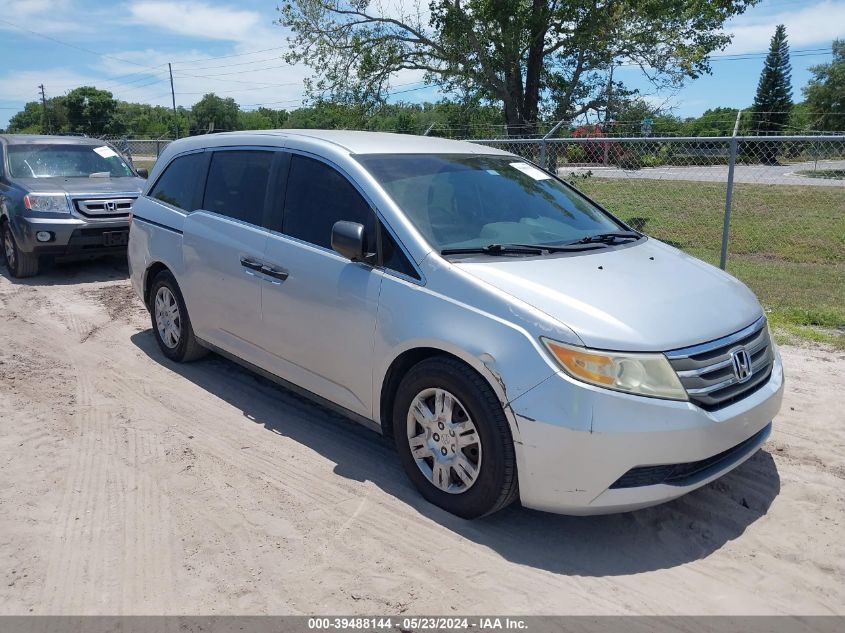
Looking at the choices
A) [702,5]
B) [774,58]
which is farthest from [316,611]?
[774,58]

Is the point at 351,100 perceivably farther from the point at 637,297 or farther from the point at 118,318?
the point at 637,297

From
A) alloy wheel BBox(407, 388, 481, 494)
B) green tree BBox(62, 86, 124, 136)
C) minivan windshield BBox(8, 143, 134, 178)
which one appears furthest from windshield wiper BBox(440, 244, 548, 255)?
green tree BBox(62, 86, 124, 136)

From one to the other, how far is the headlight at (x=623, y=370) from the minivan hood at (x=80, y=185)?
26.0 feet

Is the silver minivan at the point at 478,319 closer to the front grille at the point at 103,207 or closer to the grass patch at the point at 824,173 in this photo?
the front grille at the point at 103,207

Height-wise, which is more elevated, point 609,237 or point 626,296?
point 609,237

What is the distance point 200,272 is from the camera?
5.26 meters

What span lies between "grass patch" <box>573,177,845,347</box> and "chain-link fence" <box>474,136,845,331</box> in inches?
0.7

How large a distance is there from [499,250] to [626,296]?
29.2 inches

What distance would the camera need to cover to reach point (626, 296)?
346 centimetres

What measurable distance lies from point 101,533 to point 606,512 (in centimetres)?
238

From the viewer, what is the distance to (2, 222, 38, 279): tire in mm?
9242

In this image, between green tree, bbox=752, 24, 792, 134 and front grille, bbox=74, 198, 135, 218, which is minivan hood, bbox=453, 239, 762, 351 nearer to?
front grille, bbox=74, 198, 135, 218

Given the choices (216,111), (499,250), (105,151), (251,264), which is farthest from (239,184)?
(216,111)

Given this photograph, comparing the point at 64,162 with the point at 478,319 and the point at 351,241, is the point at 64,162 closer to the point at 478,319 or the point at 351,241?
the point at 351,241
